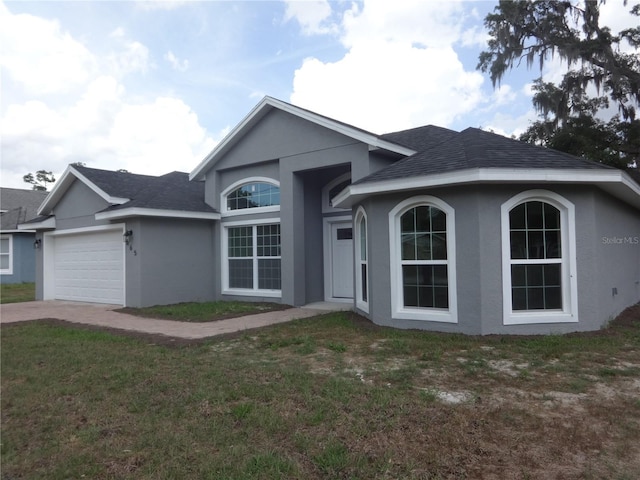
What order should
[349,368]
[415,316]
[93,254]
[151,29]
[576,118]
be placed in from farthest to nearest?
[576,118] → [93,254] → [151,29] → [415,316] → [349,368]

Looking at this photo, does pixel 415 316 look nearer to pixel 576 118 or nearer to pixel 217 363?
pixel 217 363

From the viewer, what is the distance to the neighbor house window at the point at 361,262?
9461 mm

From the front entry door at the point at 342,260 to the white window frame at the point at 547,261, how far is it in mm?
5460

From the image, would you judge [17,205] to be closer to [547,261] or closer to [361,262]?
[361,262]

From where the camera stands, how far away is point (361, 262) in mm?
9742

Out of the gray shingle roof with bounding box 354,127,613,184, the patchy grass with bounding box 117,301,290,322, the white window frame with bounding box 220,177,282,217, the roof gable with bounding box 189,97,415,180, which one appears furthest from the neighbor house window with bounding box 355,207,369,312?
the white window frame with bounding box 220,177,282,217

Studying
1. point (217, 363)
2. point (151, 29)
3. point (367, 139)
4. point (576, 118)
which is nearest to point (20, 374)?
point (217, 363)

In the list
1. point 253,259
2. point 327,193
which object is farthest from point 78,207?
point 327,193

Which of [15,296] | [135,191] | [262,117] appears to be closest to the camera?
[262,117]

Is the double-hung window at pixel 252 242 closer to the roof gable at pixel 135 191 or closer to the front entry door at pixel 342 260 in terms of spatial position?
the roof gable at pixel 135 191

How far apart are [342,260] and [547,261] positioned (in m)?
6.01

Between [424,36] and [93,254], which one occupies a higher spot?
[424,36]

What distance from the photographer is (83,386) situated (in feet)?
16.7

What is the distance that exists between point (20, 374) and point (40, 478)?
326 cm
